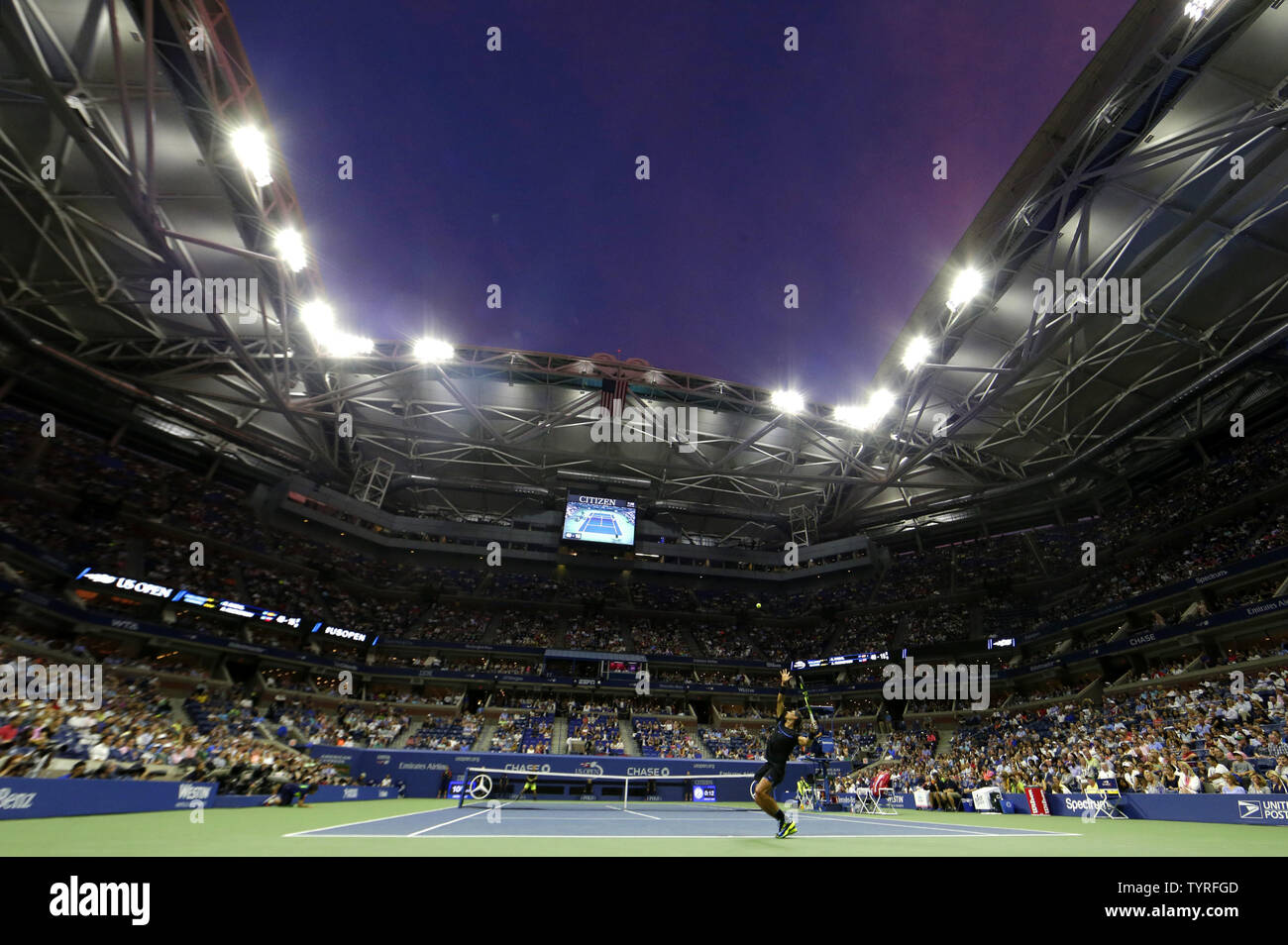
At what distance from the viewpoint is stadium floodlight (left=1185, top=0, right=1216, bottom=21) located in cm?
1459

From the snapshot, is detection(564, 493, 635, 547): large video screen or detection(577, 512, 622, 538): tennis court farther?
detection(577, 512, 622, 538): tennis court

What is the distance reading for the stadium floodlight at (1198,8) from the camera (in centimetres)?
1459

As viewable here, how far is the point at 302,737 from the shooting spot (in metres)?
30.7

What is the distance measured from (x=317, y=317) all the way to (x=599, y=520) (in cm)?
2428

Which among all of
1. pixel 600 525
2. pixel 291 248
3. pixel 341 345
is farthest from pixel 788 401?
pixel 291 248

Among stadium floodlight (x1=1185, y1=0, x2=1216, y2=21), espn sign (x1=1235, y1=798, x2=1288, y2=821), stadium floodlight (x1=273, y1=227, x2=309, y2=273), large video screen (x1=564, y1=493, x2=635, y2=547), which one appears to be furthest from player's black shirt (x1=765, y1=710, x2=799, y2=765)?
large video screen (x1=564, y1=493, x2=635, y2=547)

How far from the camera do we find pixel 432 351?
2845 centimetres

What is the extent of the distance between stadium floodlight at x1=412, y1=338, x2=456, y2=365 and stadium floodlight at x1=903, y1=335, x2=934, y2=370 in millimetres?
21741

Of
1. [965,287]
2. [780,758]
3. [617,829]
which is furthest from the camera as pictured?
[965,287]

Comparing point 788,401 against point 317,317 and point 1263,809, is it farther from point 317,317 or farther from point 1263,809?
point 317,317

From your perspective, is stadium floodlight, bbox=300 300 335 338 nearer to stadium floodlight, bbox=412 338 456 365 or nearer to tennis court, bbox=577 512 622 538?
stadium floodlight, bbox=412 338 456 365
